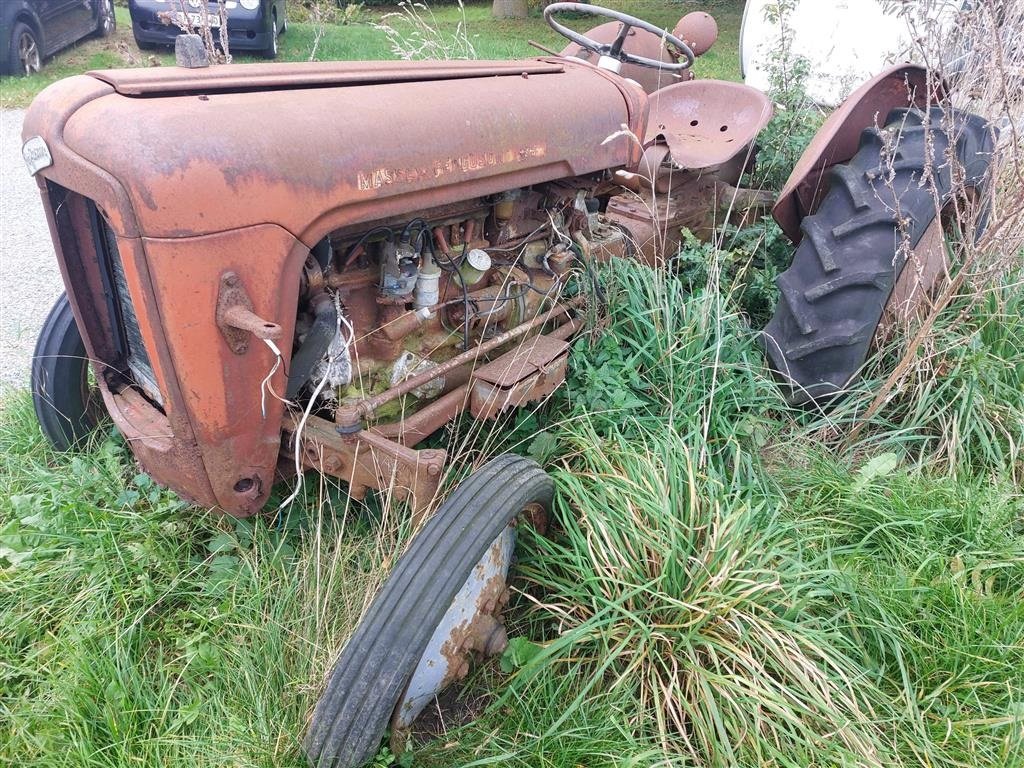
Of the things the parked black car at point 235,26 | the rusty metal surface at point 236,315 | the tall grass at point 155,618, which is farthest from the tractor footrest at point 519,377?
the parked black car at point 235,26

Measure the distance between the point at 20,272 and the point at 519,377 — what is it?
126 inches

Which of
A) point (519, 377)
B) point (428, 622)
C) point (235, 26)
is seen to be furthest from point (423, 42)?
point (235, 26)

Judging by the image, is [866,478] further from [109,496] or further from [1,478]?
[1,478]

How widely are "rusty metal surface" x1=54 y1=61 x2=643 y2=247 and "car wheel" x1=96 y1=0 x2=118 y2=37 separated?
8989mm

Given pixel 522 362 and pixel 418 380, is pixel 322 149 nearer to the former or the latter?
pixel 418 380

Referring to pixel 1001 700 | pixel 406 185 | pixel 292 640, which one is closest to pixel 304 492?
pixel 292 640

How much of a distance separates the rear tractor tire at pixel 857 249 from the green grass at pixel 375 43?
3.71 m

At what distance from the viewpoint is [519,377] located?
2180 millimetres

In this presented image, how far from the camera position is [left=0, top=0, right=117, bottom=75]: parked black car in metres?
7.12

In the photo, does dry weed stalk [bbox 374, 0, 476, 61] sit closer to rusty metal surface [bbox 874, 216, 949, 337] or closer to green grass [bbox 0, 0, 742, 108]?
green grass [bbox 0, 0, 742, 108]

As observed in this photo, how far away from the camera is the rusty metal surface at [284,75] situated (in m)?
1.61

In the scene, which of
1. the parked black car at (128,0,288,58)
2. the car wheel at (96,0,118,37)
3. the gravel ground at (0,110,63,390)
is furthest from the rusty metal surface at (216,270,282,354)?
the car wheel at (96,0,118,37)

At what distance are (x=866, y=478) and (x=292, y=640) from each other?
5.88 feet

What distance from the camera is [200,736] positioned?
1698 mm
